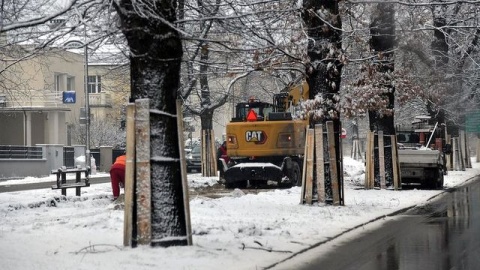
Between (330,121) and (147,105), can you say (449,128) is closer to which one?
(330,121)

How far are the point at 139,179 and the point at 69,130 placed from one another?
48.0 metres

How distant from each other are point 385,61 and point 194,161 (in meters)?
21.6

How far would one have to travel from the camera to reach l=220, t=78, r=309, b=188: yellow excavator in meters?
24.0

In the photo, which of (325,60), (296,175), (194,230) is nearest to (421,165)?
(296,175)

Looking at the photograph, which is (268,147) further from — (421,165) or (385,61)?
(385,61)

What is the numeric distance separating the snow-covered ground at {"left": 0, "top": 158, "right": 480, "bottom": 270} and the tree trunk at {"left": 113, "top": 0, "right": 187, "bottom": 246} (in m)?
0.39

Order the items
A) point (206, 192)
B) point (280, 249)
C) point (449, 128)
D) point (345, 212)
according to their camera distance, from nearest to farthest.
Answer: point (280, 249)
point (345, 212)
point (206, 192)
point (449, 128)

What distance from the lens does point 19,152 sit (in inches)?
1452

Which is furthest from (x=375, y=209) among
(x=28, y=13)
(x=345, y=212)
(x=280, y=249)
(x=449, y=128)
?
(x=449, y=128)

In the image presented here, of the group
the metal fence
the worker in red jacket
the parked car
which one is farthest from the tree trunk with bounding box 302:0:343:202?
the metal fence

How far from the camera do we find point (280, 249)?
10.6 m

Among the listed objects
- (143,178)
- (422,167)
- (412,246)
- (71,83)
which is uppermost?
(71,83)

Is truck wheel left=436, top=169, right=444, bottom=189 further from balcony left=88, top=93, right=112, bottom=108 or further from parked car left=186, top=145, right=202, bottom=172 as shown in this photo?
balcony left=88, top=93, right=112, bottom=108

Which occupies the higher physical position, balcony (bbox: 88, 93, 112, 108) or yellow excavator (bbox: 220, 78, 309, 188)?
balcony (bbox: 88, 93, 112, 108)
